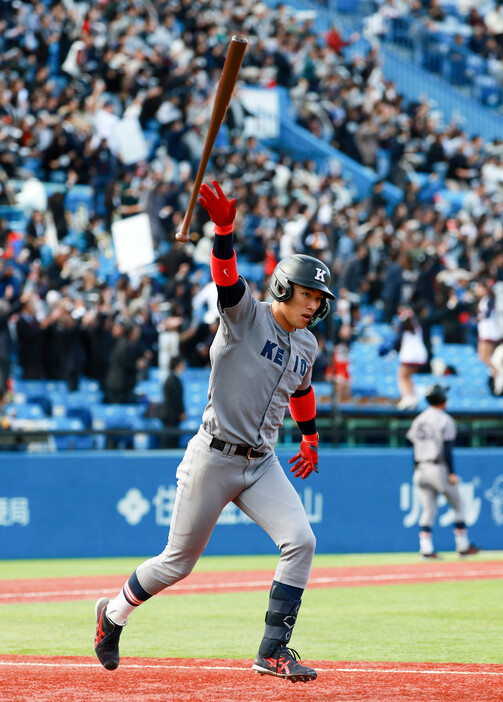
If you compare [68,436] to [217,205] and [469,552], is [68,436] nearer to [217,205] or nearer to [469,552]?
[469,552]

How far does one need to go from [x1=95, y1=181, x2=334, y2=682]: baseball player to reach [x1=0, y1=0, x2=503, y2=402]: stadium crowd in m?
10.1

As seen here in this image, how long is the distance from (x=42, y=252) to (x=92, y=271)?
0.96 m

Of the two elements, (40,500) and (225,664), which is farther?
(40,500)

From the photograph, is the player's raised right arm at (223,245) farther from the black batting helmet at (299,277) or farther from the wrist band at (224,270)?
the black batting helmet at (299,277)

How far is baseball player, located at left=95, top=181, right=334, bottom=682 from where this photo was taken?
225 inches

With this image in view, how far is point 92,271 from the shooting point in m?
17.6

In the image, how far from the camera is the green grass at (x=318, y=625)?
24.2 ft

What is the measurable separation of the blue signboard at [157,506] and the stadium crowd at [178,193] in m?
1.37

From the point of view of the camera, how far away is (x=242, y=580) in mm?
12430

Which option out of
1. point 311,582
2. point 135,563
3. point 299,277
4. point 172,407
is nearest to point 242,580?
point 311,582

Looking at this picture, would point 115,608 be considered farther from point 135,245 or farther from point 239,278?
point 135,245

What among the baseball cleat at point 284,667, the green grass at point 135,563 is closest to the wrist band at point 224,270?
the baseball cleat at point 284,667

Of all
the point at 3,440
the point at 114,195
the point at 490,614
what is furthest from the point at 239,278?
the point at 114,195

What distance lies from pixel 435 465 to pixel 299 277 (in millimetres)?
9499
